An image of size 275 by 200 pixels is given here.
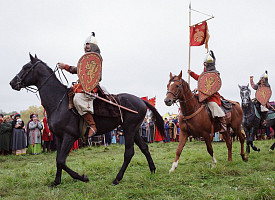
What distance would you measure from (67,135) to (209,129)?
152 inches

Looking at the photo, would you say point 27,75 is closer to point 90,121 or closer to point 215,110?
point 90,121

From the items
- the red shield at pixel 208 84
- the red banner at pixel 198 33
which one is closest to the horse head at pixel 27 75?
the red shield at pixel 208 84

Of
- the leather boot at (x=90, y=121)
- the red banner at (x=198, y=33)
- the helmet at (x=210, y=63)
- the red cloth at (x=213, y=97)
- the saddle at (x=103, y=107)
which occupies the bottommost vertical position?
the leather boot at (x=90, y=121)

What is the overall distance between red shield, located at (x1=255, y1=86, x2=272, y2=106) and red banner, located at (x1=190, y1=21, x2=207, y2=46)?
313 centimetres

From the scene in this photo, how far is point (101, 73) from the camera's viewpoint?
5711mm

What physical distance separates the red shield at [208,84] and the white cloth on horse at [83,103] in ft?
10.9

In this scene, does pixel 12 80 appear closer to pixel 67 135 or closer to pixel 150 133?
pixel 67 135

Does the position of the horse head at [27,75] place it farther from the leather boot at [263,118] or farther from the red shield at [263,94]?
the leather boot at [263,118]

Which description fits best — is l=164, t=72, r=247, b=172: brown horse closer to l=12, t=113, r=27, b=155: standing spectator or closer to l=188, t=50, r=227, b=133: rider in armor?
l=188, t=50, r=227, b=133: rider in armor

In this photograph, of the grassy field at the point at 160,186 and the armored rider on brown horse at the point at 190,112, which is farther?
the armored rider on brown horse at the point at 190,112

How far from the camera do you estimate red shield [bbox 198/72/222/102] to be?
7.29m

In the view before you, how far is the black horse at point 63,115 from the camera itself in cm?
547

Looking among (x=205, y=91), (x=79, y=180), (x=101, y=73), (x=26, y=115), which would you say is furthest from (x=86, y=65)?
(x=26, y=115)

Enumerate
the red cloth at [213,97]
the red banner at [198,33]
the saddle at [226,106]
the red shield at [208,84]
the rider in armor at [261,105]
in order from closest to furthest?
the red shield at [208,84]
the red cloth at [213,97]
the saddle at [226,106]
the rider in armor at [261,105]
the red banner at [198,33]
